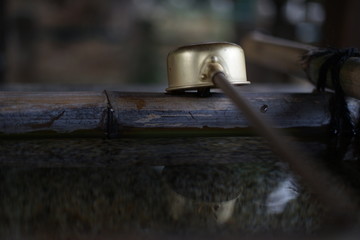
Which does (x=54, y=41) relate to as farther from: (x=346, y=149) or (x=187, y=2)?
(x=346, y=149)

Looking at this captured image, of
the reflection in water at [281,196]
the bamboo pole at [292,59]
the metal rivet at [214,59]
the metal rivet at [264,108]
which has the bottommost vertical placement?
the reflection in water at [281,196]

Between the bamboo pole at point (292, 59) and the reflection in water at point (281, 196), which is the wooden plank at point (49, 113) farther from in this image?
the bamboo pole at point (292, 59)

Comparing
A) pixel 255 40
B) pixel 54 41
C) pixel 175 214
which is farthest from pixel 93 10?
pixel 175 214

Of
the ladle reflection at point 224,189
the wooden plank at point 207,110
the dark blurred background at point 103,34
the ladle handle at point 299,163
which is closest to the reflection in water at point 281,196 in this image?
the ladle reflection at point 224,189

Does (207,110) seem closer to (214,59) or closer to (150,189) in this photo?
(214,59)

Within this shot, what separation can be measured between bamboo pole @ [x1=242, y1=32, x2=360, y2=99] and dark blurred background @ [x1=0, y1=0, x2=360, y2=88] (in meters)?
2.45

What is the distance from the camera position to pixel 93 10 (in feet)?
25.5

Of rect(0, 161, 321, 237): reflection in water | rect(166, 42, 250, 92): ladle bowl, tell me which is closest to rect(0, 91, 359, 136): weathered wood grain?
rect(166, 42, 250, 92): ladle bowl

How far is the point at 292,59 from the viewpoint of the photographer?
114 inches

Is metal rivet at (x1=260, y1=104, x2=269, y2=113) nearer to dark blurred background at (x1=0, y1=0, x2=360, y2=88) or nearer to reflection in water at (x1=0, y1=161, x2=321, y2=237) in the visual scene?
reflection in water at (x1=0, y1=161, x2=321, y2=237)

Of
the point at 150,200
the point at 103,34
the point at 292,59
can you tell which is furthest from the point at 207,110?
the point at 103,34

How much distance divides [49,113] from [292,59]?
1792mm

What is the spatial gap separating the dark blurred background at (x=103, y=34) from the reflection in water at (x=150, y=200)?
576cm

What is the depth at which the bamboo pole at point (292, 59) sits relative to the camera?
1.67m
